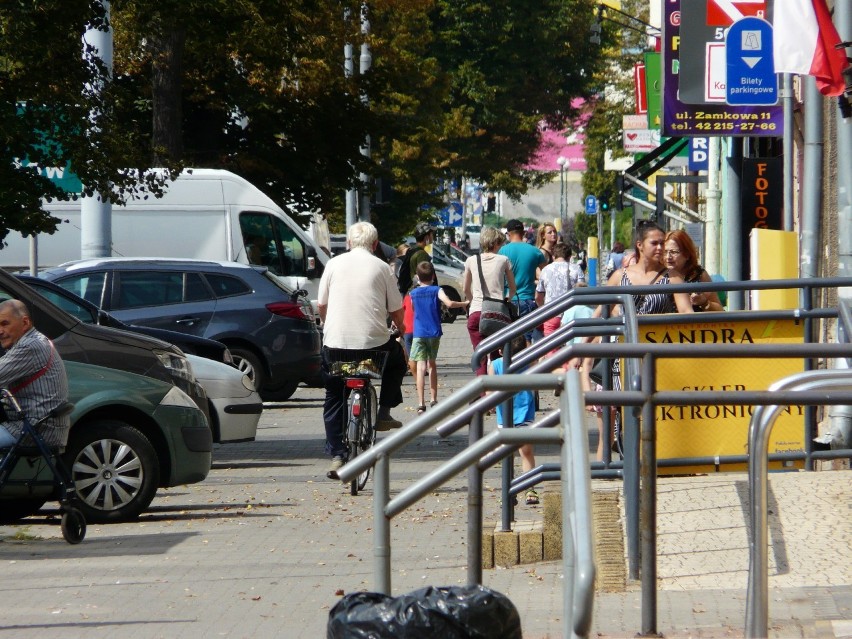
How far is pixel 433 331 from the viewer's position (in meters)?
16.7

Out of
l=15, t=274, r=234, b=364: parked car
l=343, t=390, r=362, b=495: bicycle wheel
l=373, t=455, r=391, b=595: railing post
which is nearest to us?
l=373, t=455, r=391, b=595: railing post

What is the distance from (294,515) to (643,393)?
480 cm

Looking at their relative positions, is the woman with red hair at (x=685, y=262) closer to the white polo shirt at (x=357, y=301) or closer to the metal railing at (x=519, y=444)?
the white polo shirt at (x=357, y=301)

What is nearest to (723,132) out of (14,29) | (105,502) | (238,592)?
(14,29)

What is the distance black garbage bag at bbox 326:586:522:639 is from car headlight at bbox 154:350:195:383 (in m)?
7.19

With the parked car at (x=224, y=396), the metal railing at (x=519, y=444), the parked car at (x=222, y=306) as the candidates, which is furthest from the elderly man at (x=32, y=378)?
the parked car at (x=222, y=306)

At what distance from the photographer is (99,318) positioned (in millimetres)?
13773

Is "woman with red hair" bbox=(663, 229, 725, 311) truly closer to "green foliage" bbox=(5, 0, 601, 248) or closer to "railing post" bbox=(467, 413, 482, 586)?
A: "railing post" bbox=(467, 413, 482, 586)

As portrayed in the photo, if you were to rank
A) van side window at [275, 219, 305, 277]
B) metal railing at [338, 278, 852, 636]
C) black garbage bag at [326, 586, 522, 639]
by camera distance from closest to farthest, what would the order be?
black garbage bag at [326, 586, 522, 639] < metal railing at [338, 278, 852, 636] < van side window at [275, 219, 305, 277]

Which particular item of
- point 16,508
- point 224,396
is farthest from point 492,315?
point 16,508

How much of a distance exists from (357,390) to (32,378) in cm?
266

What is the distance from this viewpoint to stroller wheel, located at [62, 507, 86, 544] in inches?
354

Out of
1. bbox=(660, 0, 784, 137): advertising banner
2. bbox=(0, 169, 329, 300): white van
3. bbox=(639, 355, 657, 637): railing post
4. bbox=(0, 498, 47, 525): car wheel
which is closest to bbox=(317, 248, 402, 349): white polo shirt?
bbox=(0, 498, 47, 525): car wheel

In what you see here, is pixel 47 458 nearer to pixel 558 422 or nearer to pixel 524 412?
pixel 524 412
